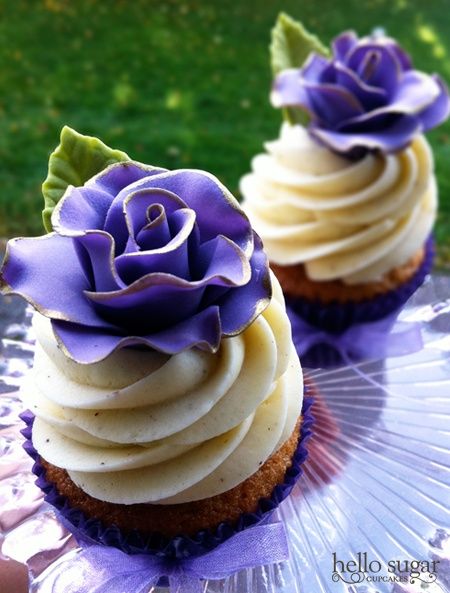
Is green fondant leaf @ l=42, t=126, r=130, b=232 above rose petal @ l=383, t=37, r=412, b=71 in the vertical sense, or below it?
below

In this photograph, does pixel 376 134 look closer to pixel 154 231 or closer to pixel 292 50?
pixel 292 50

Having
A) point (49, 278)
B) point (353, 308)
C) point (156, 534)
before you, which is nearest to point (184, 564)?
point (156, 534)

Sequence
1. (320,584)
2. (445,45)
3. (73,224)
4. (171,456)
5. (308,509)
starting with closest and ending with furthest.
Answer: (73,224), (171,456), (320,584), (308,509), (445,45)

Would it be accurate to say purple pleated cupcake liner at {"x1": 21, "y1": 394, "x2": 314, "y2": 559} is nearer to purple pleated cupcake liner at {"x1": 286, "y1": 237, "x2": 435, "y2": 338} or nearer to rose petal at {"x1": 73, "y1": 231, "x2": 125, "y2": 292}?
rose petal at {"x1": 73, "y1": 231, "x2": 125, "y2": 292}

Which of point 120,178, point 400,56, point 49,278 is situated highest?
point 400,56

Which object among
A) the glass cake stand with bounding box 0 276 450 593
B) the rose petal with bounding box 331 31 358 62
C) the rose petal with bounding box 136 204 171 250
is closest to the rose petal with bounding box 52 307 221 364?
the rose petal with bounding box 136 204 171 250

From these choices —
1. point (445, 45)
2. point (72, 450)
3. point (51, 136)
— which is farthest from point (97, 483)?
point (445, 45)

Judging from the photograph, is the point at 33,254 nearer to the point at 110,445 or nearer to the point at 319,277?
the point at 110,445
